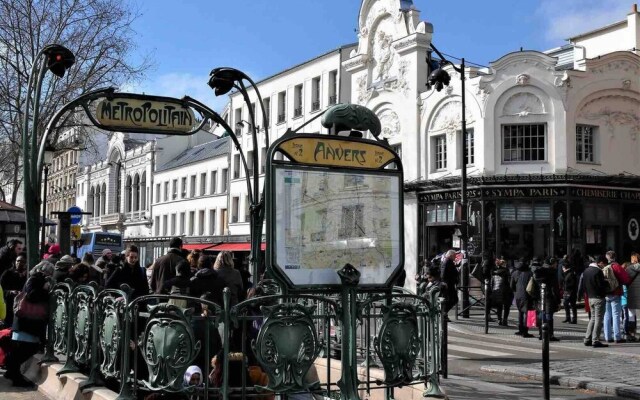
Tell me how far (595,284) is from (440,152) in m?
17.4

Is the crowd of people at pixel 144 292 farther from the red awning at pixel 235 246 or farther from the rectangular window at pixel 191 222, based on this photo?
the rectangular window at pixel 191 222

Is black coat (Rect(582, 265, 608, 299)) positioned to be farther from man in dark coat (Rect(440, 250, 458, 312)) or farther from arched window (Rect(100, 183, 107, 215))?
arched window (Rect(100, 183, 107, 215))

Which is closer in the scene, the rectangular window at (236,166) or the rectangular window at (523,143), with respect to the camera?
the rectangular window at (523,143)

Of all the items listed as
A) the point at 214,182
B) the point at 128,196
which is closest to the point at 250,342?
the point at 214,182

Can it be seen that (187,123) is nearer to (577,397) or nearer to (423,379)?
(423,379)

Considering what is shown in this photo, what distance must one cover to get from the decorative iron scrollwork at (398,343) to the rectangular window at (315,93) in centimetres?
3397

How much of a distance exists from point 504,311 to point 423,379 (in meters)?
12.0

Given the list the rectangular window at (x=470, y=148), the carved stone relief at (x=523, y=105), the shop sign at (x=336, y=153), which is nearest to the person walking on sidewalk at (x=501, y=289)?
the shop sign at (x=336, y=153)

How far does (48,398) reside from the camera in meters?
8.55

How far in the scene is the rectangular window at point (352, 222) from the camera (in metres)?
7.33

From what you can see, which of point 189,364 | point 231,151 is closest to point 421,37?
point 231,151

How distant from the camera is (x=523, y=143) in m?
28.8

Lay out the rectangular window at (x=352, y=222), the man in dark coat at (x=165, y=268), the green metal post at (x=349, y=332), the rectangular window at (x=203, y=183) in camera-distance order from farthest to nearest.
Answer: the rectangular window at (x=203, y=183)
the man in dark coat at (x=165, y=268)
the rectangular window at (x=352, y=222)
the green metal post at (x=349, y=332)

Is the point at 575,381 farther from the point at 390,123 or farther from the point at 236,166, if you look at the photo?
the point at 236,166
